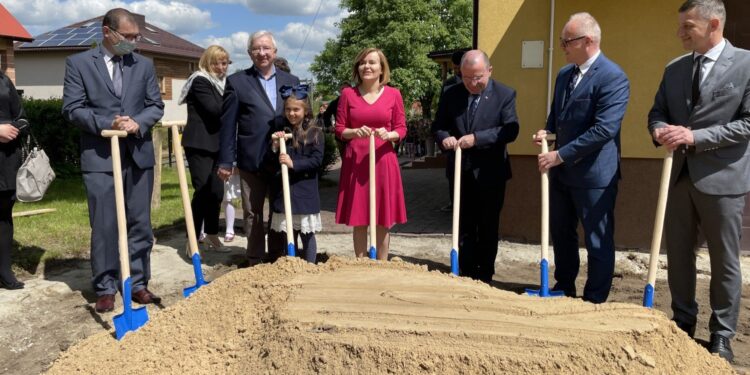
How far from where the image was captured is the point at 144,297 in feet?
15.5

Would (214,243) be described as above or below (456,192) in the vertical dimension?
below

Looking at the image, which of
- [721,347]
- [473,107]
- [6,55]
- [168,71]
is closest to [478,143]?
[473,107]

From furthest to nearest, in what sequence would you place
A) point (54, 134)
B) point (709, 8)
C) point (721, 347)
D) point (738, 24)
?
point (54, 134) → point (738, 24) → point (721, 347) → point (709, 8)

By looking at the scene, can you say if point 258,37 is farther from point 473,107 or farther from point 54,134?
point 54,134

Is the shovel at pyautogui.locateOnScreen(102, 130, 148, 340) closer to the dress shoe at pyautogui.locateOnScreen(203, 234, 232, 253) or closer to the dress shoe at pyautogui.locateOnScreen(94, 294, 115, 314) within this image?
the dress shoe at pyautogui.locateOnScreen(94, 294, 115, 314)

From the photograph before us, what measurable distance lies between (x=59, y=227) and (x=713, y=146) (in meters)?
6.54

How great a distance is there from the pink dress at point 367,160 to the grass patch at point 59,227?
3009 mm

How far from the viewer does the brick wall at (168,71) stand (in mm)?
24844

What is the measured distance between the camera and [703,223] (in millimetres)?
3840

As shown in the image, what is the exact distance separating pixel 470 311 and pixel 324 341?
0.74 metres

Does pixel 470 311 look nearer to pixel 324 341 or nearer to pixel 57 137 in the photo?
pixel 324 341

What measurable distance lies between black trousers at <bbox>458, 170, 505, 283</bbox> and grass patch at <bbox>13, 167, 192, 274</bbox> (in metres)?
3.77

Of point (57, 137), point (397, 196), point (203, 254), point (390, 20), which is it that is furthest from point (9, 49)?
point (390, 20)

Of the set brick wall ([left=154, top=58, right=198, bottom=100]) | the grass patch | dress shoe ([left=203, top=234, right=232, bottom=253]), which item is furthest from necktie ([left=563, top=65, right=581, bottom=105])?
brick wall ([left=154, top=58, right=198, bottom=100])
